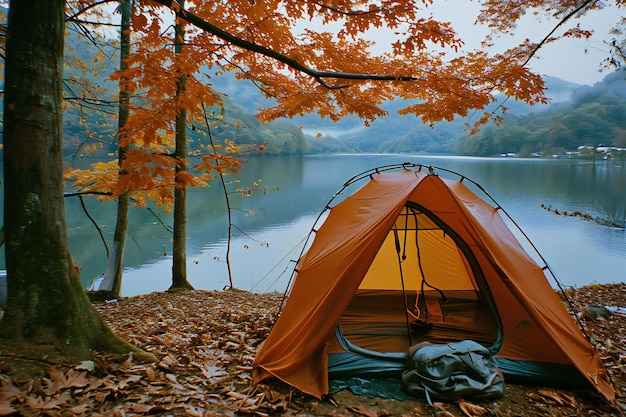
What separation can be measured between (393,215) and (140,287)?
9.65 meters

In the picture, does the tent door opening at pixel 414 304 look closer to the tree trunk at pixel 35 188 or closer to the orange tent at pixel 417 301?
the orange tent at pixel 417 301

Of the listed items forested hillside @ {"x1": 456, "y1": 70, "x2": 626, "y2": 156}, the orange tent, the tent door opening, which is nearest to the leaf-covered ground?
the orange tent

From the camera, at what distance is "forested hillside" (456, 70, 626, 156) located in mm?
37125

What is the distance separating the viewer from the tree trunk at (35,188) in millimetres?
2318

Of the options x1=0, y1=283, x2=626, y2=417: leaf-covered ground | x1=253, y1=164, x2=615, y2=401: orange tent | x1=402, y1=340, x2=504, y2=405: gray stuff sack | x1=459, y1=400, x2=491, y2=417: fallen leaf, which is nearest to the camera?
x1=0, y1=283, x2=626, y2=417: leaf-covered ground

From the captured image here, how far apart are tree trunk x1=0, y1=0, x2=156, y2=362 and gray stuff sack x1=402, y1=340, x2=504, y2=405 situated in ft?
8.01

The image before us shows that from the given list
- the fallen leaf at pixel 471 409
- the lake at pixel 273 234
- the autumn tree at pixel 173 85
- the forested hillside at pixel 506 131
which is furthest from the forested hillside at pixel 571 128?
the fallen leaf at pixel 471 409

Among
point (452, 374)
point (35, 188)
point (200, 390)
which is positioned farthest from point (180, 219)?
point (452, 374)

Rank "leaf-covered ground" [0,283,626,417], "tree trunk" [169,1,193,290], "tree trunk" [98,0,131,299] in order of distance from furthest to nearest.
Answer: "tree trunk" [169,1,193,290]
"tree trunk" [98,0,131,299]
"leaf-covered ground" [0,283,626,417]

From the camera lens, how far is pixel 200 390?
2.50 m

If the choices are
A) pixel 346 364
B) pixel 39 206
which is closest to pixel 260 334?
pixel 346 364

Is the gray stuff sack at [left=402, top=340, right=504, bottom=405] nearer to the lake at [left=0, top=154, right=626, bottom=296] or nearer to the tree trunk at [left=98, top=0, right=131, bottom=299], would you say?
the lake at [left=0, top=154, right=626, bottom=296]

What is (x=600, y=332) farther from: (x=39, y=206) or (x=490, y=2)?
(x=490, y=2)

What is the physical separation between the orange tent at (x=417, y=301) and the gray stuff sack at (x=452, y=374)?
24cm
